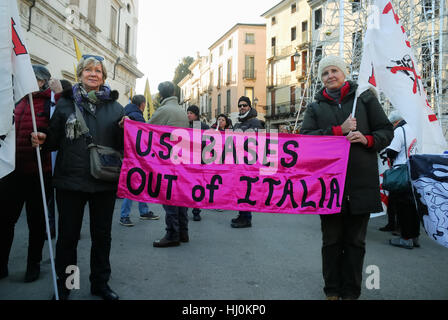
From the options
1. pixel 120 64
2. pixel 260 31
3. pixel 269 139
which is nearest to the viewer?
pixel 269 139

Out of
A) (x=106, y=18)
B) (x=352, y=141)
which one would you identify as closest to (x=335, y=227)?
(x=352, y=141)

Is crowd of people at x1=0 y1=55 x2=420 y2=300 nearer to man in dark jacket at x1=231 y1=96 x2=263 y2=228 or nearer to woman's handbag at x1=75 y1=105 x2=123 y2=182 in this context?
woman's handbag at x1=75 y1=105 x2=123 y2=182

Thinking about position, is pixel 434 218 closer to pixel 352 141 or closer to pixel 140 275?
pixel 352 141

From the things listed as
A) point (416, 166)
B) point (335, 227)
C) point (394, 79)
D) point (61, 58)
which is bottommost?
point (335, 227)

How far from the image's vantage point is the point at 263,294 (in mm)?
2986

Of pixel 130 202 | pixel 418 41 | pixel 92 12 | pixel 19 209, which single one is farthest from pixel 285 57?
pixel 19 209

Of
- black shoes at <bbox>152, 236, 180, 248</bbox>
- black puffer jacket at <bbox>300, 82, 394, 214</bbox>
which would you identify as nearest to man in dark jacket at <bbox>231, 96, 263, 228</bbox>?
black shoes at <bbox>152, 236, 180, 248</bbox>

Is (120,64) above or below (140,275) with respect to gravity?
above

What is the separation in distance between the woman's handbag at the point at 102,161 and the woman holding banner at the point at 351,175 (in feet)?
6.12

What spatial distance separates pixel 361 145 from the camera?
2.83 metres

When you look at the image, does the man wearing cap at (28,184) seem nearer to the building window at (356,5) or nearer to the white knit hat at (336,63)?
the white knit hat at (336,63)

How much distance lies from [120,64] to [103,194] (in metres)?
19.5

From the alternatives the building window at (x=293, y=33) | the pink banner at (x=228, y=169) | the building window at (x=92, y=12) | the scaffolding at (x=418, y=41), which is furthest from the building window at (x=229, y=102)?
the pink banner at (x=228, y=169)

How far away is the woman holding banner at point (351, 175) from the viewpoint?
2760 millimetres
